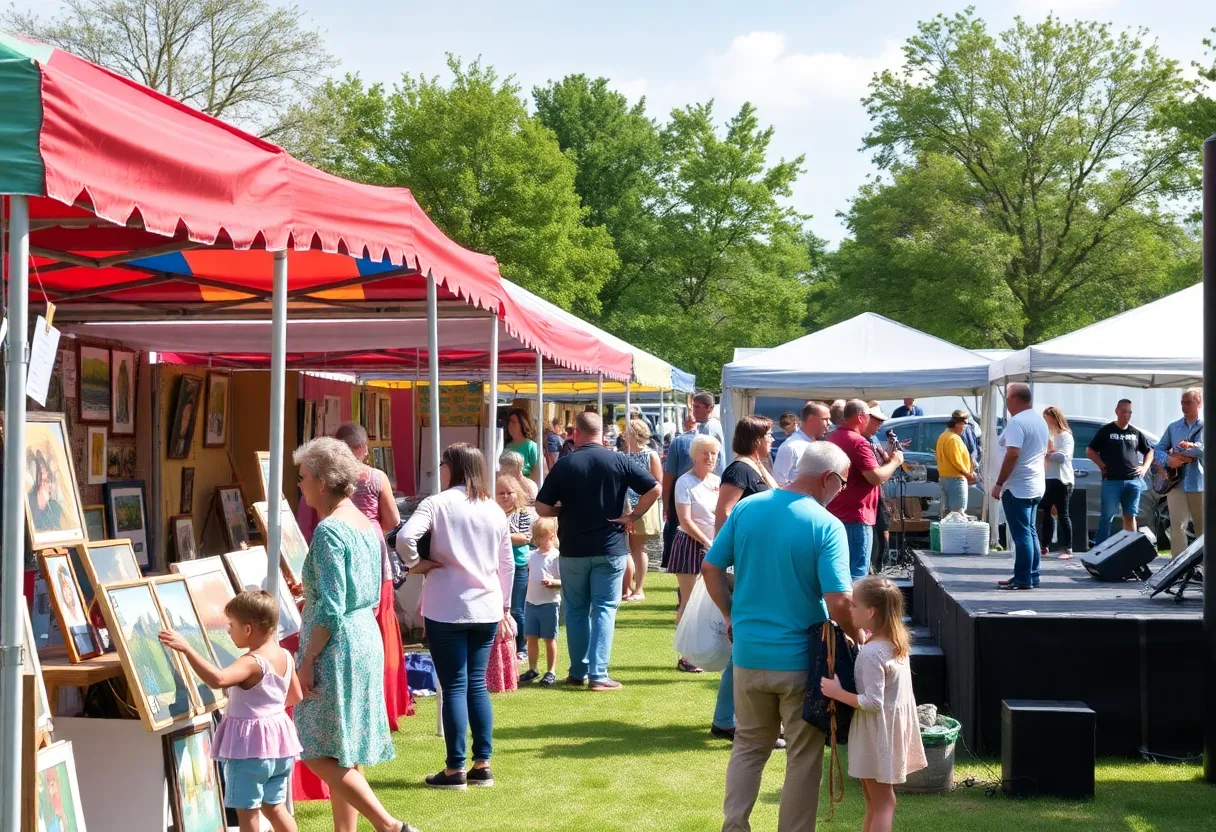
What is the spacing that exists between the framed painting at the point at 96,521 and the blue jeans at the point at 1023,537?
6010mm

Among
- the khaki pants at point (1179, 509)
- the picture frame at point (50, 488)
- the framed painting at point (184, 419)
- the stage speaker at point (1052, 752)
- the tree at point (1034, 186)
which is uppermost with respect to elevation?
the tree at point (1034, 186)

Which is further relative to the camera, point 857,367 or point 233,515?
point 857,367

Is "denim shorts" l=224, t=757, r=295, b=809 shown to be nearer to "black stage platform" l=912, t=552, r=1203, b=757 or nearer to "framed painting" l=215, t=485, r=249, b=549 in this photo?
"framed painting" l=215, t=485, r=249, b=549

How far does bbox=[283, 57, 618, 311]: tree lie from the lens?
33719mm

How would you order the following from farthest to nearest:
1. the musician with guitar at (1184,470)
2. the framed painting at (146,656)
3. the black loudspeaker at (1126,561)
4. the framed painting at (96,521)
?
the musician with guitar at (1184,470) < the black loudspeaker at (1126,561) < the framed painting at (96,521) < the framed painting at (146,656)

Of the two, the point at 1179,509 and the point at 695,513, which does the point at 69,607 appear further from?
the point at 1179,509

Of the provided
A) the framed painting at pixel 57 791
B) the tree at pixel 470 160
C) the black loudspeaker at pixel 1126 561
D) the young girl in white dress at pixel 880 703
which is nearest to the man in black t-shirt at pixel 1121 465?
the black loudspeaker at pixel 1126 561

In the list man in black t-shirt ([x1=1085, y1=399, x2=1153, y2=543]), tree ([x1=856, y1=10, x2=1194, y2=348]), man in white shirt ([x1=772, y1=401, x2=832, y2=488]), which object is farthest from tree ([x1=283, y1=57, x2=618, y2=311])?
man in white shirt ([x1=772, y1=401, x2=832, y2=488])

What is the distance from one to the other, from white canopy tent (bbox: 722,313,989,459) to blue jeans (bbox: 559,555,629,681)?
7097 mm

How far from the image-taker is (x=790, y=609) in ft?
16.1

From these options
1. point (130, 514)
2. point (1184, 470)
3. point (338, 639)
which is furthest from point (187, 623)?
point (1184, 470)

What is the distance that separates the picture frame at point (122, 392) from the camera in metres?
7.35

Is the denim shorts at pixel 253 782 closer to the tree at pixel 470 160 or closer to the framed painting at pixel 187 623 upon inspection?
the framed painting at pixel 187 623

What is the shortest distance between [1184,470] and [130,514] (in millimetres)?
11361
